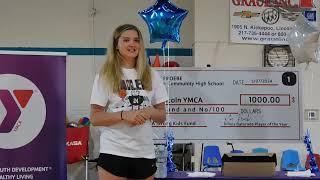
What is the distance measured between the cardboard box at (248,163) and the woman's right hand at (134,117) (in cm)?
79

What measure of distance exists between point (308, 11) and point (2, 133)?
340 cm

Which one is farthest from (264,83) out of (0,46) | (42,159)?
(0,46)

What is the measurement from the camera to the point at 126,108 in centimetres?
231

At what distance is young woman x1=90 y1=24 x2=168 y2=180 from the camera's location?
2252 mm

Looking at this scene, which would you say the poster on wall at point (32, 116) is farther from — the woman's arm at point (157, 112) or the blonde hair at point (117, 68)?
the woman's arm at point (157, 112)

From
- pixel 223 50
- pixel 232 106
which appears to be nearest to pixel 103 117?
pixel 232 106

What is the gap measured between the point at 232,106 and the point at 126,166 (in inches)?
52.7

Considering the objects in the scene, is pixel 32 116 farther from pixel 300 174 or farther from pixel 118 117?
pixel 300 174

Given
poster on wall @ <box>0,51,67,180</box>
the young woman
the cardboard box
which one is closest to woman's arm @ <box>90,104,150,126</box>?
the young woman

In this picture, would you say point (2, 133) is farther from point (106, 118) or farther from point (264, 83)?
point (264, 83)

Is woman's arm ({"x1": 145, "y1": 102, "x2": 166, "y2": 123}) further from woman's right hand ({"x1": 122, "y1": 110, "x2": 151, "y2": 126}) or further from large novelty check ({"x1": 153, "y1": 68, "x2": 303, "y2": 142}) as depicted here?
large novelty check ({"x1": 153, "y1": 68, "x2": 303, "y2": 142})

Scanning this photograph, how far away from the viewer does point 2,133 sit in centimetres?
271

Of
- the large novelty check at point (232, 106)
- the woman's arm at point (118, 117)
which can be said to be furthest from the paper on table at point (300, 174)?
the woman's arm at point (118, 117)

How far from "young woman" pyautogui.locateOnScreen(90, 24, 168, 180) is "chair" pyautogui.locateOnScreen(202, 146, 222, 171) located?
2.07 meters
